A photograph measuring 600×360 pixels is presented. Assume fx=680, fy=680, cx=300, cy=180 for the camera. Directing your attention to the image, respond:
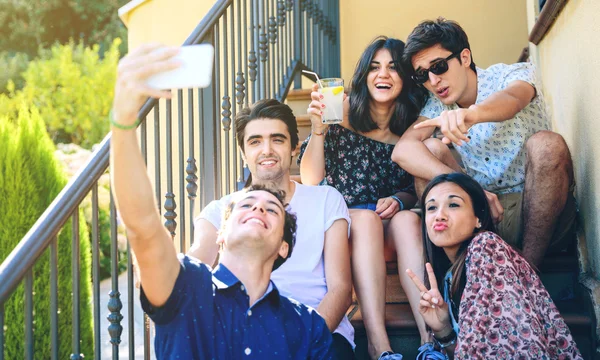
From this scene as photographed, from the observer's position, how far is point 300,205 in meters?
2.62

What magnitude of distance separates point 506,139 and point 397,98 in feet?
1.77

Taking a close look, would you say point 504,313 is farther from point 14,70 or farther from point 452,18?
point 14,70

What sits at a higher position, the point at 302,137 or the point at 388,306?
the point at 302,137

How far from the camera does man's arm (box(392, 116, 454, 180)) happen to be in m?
2.76

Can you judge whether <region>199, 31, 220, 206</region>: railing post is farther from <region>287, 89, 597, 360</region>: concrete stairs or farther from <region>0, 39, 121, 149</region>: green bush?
→ <region>0, 39, 121, 149</region>: green bush

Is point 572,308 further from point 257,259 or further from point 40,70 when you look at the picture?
point 40,70

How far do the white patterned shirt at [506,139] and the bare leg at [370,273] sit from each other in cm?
59

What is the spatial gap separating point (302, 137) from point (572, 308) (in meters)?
1.85

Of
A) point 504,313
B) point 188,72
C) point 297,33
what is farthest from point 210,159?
point 188,72

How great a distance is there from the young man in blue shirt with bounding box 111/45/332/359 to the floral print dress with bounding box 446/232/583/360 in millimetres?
453

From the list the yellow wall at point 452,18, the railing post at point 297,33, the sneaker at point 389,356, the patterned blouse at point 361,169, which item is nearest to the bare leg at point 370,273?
the sneaker at point 389,356

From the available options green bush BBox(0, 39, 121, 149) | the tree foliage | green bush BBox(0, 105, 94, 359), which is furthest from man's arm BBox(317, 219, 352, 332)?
the tree foliage

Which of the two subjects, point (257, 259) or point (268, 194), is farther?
point (268, 194)

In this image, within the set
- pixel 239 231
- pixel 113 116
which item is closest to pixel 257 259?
pixel 239 231
